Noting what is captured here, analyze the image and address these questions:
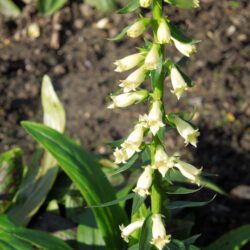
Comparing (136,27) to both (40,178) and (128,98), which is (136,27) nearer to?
(128,98)

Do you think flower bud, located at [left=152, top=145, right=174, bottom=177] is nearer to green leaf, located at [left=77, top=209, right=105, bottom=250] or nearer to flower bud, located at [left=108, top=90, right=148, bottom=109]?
flower bud, located at [left=108, top=90, right=148, bottom=109]

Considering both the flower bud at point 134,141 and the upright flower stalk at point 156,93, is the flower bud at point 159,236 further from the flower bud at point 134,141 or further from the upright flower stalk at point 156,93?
the flower bud at point 134,141

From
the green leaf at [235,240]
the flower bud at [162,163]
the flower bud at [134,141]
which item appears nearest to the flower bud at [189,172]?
the flower bud at [162,163]

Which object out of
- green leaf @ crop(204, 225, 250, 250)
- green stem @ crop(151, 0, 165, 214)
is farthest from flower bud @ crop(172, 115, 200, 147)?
green leaf @ crop(204, 225, 250, 250)

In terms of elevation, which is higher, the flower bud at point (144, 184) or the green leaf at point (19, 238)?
the flower bud at point (144, 184)

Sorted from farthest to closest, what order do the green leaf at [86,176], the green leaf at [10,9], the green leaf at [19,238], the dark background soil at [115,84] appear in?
1. the green leaf at [10,9]
2. the dark background soil at [115,84]
3. the green leaf at [86,176]
4. the green leaf at [19,238]

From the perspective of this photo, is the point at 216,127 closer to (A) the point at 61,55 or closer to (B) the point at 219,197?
(B) the point at 219,197

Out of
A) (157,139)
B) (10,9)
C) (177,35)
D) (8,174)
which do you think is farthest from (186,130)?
(10,9)
